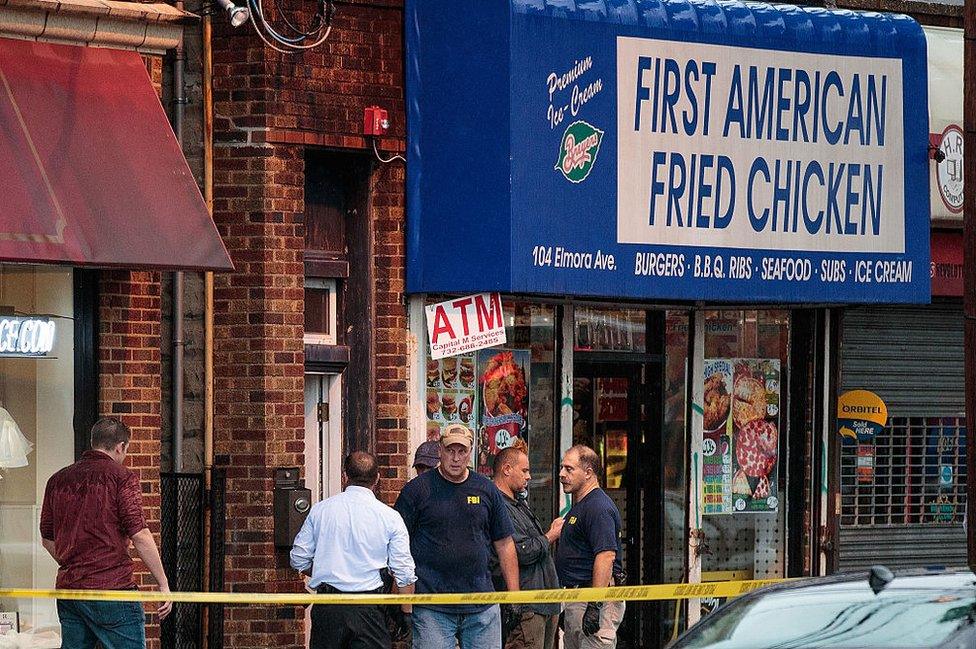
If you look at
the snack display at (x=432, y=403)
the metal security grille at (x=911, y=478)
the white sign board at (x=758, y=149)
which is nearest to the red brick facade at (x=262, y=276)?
the snack display at (x=432, y=403)

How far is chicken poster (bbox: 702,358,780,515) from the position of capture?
15.6 m

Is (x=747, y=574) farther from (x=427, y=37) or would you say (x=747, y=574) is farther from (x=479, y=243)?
(x=427, y=37)

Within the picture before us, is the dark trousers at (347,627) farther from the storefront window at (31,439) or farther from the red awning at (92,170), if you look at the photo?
the red awning at (92,170)

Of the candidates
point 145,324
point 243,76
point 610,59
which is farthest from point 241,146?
point 610,59

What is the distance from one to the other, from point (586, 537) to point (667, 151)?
334 cm

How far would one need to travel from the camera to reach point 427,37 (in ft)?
44.9

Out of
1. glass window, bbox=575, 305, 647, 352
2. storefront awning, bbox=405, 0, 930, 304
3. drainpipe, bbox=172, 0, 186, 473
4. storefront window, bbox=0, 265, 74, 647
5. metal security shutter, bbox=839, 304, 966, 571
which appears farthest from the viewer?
metal security shutter, bbox=839, 304, 966, 571

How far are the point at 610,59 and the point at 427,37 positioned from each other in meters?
1.31

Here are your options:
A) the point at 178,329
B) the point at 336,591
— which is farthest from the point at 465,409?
the point at 336,591

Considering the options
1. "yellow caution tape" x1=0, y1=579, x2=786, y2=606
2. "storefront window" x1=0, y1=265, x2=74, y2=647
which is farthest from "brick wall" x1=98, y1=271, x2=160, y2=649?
"yellow caution tape" x1=0, y1=579, x2=786, y2=606

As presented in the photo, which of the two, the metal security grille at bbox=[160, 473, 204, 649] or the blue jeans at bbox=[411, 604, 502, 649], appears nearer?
the blue jeans at bbox=[411, 604, 502, 649]

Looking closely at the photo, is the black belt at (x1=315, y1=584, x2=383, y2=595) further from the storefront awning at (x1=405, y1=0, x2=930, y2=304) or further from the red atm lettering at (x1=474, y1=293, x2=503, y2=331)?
the red atm lettering at (x1=474, y1=293, x2=503, y2=331)

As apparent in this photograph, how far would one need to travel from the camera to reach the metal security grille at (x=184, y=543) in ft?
41.3

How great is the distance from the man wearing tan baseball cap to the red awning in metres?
1.79
